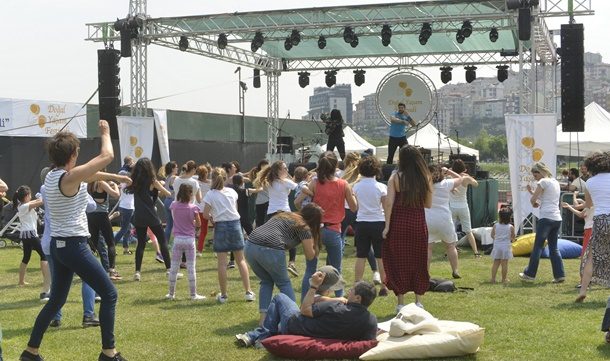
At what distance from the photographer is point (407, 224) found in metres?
7.33

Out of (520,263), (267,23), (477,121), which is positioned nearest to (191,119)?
(267,23)

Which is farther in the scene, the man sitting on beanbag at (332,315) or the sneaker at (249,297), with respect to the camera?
the sneaker at (249,297)

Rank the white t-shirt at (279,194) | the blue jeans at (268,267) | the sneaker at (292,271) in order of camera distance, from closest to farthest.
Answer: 1. the blue jeans at (268,267)
2. the white t-shirt at (279,194)
3. the sneaker at (292,271)

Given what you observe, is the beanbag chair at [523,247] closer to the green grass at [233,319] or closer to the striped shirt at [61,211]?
the green grass at [233,319]

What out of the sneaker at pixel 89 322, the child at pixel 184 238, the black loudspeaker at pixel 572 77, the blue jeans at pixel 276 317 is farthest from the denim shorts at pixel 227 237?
the black loudspeaker at pixel 572 77

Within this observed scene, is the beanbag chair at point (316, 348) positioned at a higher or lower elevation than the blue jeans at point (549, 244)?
lower

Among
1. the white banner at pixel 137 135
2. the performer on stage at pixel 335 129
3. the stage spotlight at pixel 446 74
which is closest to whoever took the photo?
the white banner at pixel 137 135

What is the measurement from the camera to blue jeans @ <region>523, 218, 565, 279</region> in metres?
10.2

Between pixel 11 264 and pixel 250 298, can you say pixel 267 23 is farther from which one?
pixel 250 298

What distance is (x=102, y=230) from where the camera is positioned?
10.1 metres

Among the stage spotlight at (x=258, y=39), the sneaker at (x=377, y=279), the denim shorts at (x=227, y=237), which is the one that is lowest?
the sneaker at (x=377, y=279)

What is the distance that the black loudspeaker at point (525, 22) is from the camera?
1468cm

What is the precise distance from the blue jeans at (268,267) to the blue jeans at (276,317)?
0.82 feet

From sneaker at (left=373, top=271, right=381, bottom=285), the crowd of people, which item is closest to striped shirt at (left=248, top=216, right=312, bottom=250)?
the crowd of people
